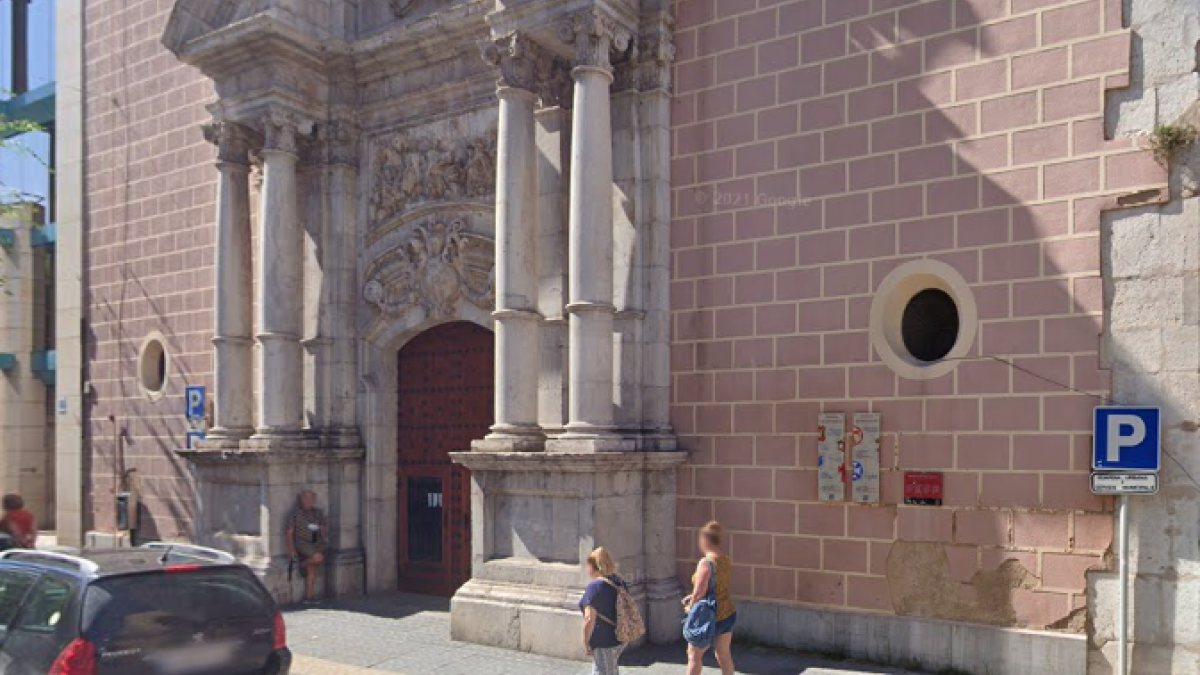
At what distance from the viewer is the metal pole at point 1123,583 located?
24.8ft

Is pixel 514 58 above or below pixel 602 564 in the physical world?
above

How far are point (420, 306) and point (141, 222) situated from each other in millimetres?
6730

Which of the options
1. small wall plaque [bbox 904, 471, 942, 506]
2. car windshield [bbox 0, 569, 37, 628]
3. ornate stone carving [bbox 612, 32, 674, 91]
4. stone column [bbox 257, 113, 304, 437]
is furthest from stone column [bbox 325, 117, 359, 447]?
small wall plaque [bbox 904, 471, 942, 506]

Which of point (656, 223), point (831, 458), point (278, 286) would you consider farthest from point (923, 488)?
point (278, 286)

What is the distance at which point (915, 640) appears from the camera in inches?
352

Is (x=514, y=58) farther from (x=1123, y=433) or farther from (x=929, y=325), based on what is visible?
(x=1123, y=433)

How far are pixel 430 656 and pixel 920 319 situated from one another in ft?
19.1

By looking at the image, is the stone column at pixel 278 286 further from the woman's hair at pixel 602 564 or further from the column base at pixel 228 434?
the woman's hair at pixel 602 564

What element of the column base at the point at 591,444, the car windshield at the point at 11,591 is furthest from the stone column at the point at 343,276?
the car windshield at the point at 11,591

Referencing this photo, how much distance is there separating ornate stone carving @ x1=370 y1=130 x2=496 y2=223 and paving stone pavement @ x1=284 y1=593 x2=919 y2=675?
5.15 metres

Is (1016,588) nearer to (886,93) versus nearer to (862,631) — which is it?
(862,631)

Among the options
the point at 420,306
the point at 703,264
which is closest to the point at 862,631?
the point at 703,264

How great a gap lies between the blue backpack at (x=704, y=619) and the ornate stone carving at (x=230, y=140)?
9380 millimetres

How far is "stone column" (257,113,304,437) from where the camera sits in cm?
1300
